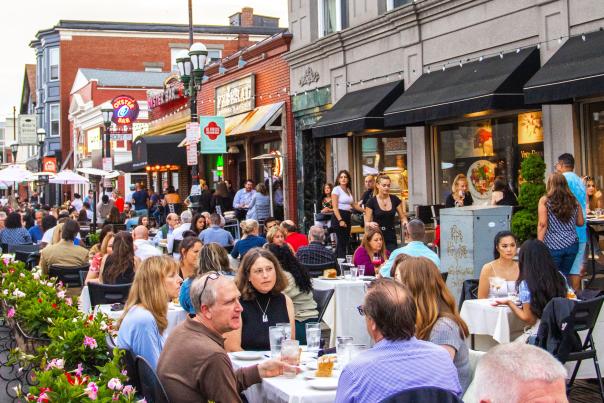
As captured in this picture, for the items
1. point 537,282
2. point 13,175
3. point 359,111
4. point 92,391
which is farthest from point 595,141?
point 13,175

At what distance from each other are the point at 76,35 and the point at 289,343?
61.2 metres

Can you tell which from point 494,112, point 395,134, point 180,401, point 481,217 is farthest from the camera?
point 395,134

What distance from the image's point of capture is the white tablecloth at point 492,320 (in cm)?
816

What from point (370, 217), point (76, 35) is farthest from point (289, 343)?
point (76, 35)

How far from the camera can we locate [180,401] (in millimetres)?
4898

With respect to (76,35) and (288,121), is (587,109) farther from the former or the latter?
(76,35)

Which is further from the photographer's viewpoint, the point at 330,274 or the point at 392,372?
the point at 330,274

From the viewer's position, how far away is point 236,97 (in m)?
28.0

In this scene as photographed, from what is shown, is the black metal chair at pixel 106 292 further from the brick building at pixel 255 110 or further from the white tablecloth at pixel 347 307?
the brick building at pixel 255 110

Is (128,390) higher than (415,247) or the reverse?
the reverse

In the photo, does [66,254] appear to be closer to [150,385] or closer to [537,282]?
[537,282]

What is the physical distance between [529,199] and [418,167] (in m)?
6.51

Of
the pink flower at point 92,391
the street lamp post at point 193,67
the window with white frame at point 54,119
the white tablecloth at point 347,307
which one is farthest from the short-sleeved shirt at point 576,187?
the window with white frame at point 54,119

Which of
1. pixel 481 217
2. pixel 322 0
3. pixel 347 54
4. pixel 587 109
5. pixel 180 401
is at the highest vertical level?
pixel 322 0
